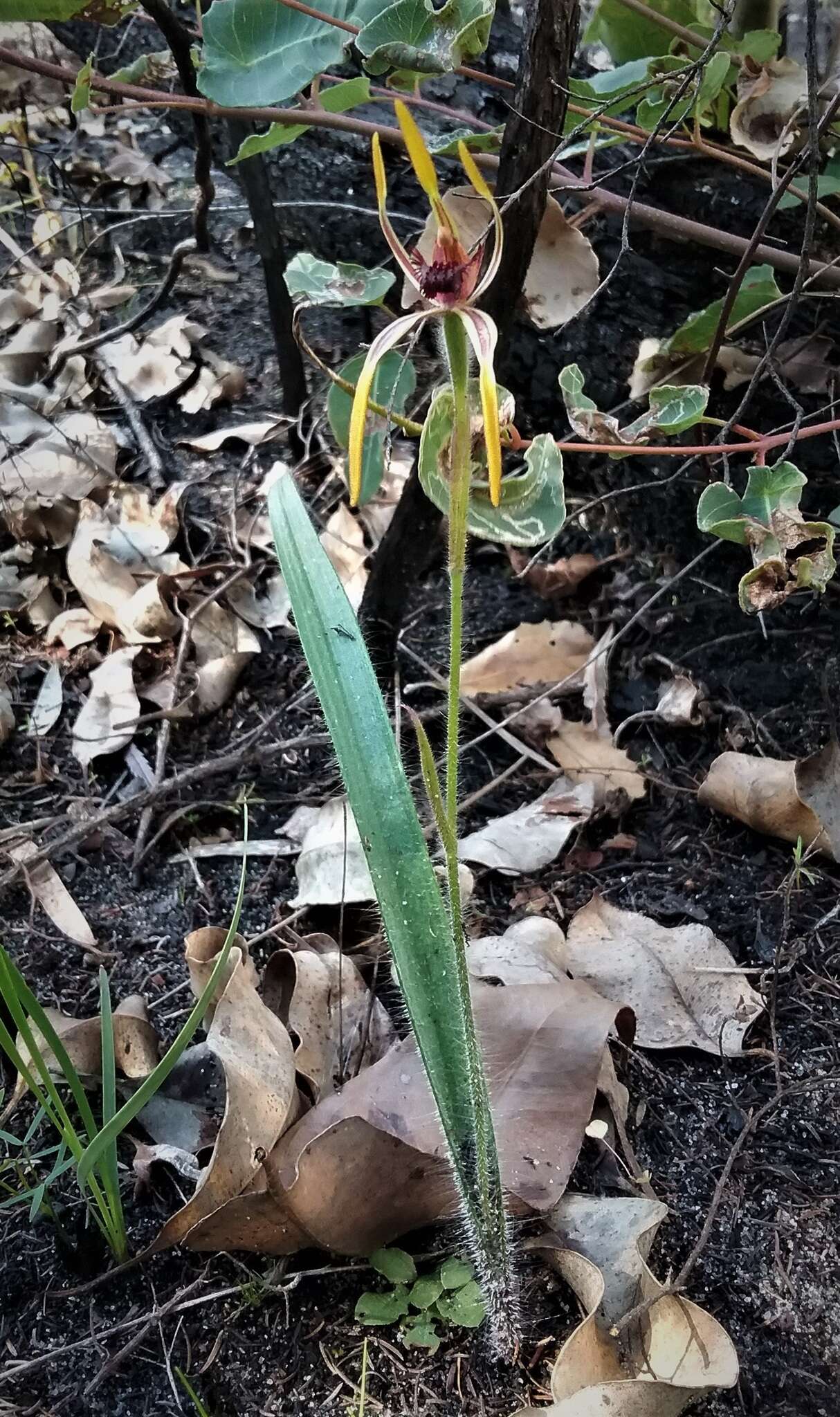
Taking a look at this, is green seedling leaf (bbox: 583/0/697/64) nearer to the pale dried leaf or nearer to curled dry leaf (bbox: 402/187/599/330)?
curled dry leaf (bbox: 402/187/599/330)

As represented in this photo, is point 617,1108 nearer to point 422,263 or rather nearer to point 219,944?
point 219,944

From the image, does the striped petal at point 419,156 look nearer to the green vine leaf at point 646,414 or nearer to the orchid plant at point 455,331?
the orchid plant at point 455,331

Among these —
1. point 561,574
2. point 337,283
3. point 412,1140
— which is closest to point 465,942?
point 412,1140

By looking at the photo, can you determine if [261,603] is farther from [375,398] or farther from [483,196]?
[483,196]

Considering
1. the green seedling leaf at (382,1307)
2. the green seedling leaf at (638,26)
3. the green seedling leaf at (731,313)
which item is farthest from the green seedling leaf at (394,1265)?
the green seedling leaf at (638,26)

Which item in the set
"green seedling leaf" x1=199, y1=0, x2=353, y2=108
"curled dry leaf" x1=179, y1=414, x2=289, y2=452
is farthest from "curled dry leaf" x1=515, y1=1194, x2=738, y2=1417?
"curled dry leaf" x1=179, y1=414, x2=289, y2=452

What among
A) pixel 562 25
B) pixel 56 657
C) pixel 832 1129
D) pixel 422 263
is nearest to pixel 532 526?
pixel 422 263
